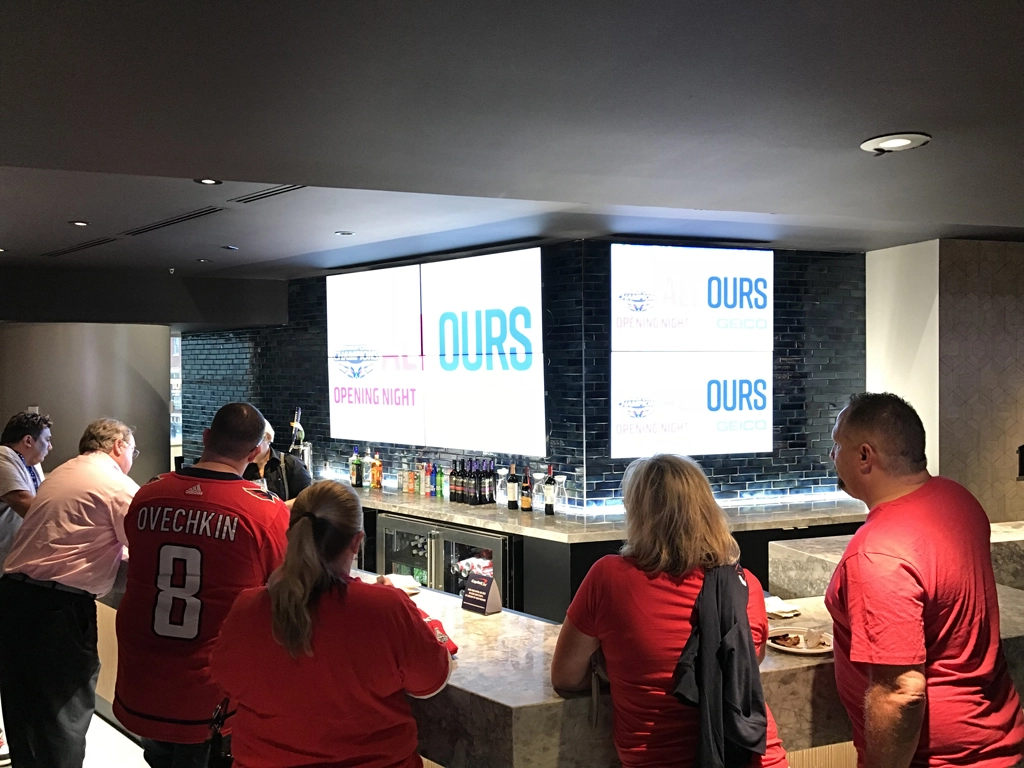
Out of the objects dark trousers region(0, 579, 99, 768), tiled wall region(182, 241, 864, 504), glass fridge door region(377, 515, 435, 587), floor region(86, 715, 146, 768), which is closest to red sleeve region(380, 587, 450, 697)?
dark trousers region(0, 579, 99, 768)

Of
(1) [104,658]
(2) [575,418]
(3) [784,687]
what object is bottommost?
(1) [104,658]

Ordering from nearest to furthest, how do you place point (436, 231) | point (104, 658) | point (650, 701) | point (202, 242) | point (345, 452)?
point (650, 701) < point (104, 658) < point (436, 231) < point (202, 242) < point (345, 452)

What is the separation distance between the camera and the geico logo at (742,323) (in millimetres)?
5031

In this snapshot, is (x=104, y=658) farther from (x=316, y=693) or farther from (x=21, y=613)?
(x=316, y=693)

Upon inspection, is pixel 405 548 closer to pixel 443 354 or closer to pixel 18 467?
pixel 443 354

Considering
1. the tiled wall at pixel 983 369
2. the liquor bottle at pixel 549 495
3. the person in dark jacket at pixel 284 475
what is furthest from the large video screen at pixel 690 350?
the person in dark jacket at pixel 284 475

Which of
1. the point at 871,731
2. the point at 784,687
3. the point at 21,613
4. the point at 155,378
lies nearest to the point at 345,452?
the point at 155,378

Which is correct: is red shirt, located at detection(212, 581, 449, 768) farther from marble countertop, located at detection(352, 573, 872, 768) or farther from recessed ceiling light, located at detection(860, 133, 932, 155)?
recessed ceiling light, located at detection(860, 133, 932, 155)

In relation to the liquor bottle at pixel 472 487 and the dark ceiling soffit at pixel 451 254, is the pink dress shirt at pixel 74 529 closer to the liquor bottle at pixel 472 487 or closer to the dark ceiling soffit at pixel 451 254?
the liquor bottle at pixel 472 487

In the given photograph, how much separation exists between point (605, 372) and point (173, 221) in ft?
7.44

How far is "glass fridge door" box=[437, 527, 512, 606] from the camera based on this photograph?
4.58 metres

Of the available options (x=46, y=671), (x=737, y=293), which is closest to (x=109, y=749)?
(x=46, y=671)

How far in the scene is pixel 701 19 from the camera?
4.53 ft

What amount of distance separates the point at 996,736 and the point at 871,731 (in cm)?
32
